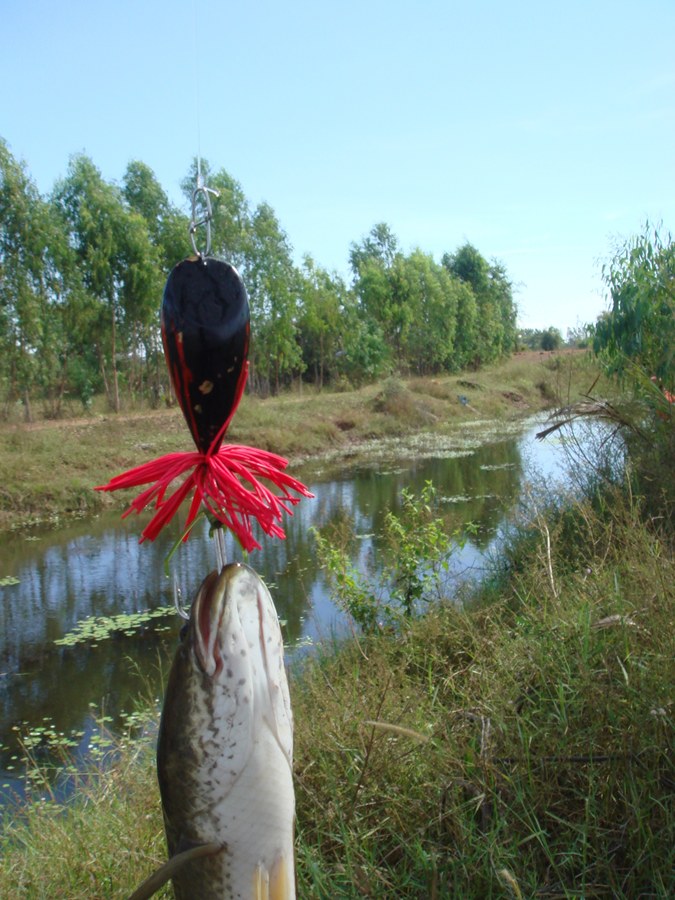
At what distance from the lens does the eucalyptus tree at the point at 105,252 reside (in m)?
19.6

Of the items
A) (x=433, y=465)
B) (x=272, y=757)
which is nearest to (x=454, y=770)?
(x=272, y=757)

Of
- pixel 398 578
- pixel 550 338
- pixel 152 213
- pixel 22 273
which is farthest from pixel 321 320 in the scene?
pixel 550 338

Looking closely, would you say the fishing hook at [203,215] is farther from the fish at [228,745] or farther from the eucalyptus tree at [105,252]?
the eucalyptus tree at [105,252]

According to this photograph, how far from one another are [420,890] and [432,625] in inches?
104

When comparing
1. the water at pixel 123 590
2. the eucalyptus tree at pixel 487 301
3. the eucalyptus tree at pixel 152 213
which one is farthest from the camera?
the eucalyptus tree at pixel 487 301

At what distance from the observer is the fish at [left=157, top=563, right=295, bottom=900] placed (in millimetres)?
1034

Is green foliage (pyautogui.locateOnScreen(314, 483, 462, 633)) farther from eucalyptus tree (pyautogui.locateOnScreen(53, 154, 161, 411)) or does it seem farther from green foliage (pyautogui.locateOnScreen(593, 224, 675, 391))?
eucalyptus tree (pyautogui.locateOnScreen(53, 154, 161, 411))

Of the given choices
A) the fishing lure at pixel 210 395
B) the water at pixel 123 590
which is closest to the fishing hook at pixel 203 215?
the fishing lure at pixel 210 395

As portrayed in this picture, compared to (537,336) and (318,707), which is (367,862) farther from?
(537,336)

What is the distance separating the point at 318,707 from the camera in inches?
145

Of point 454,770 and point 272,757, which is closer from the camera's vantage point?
point 272,757

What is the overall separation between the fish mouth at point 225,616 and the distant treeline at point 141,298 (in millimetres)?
6645

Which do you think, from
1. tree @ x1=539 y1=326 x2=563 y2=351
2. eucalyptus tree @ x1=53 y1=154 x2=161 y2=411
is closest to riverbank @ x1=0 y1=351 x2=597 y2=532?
eucalyptus tree @ x1=53 y1=154 x2=161 y2=411

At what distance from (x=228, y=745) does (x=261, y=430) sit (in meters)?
18.8
